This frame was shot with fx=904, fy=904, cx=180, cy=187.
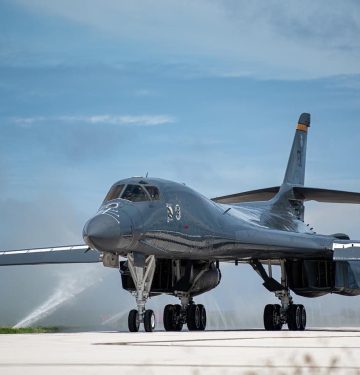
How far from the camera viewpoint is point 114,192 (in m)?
20.5

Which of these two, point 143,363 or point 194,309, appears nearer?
point 143,363

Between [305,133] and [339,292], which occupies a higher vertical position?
[305,133]

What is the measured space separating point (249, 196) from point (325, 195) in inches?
114

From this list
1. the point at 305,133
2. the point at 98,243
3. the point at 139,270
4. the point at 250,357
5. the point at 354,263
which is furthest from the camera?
the point at 305,133

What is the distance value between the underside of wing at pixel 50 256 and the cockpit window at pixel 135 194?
5834mm

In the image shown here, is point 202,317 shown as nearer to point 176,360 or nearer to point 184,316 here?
point 184,316

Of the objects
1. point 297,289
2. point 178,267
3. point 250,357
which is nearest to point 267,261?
point 297,289

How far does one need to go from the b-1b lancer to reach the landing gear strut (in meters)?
0.02

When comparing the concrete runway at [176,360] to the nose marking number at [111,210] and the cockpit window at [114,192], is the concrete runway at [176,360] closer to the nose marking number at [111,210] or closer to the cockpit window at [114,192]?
the nose marking number at [111,210]

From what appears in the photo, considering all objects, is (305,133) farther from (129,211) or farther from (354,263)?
(129,211)

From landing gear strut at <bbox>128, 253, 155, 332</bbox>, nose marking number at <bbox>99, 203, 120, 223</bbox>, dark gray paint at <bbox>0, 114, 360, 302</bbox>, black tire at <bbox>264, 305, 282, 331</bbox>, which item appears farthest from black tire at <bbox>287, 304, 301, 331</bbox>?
nose marking number at <bbox>99, 203, 120, 223</bbox>

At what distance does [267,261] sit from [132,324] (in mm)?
9559

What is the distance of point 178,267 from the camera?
23953 millimetres

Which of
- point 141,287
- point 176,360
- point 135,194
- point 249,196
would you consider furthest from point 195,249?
point 176,360
